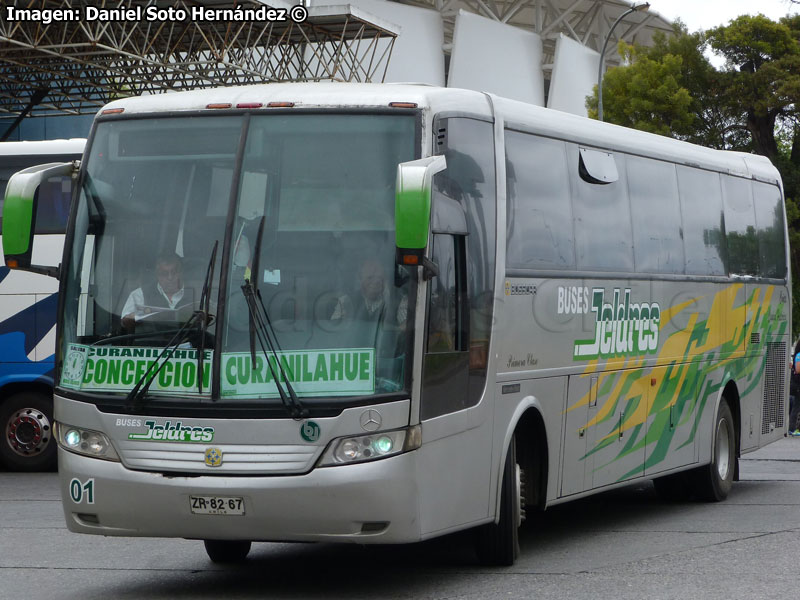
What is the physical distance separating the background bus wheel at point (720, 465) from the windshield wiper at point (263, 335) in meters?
6.17

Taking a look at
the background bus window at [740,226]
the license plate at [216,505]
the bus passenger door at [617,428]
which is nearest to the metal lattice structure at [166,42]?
the background bus window at [740,226]

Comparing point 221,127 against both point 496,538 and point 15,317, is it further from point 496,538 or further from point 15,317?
point 15,317

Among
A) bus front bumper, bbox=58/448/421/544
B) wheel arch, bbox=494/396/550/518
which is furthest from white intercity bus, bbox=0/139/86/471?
bus front bumper, bbox=58/448/421/544

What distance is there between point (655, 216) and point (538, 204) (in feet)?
7.42

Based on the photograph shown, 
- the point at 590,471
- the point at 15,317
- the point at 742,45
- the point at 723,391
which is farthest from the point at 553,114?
the point at 742,45

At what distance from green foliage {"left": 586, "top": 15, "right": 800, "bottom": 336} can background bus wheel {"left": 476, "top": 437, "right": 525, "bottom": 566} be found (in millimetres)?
31421

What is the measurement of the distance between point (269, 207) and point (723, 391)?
6.47 metres

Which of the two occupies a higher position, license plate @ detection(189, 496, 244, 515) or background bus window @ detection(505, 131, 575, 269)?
background bus window @ detection(505, 131, 575, 269)

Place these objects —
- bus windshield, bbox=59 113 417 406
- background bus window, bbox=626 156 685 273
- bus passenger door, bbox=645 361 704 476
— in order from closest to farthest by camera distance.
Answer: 1. bus windshield, bbox=59 113 417 406
2. background bus window, bbox=626 156 685 273
3. bus passenger door, bbox=645 361 704 476

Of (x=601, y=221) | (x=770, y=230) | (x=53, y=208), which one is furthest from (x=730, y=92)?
(x=601, y=221)

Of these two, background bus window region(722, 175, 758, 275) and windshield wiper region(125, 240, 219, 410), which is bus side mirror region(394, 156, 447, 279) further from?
background bus window region(722, 175, 758, 275)

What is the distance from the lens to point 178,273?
25.8 feet

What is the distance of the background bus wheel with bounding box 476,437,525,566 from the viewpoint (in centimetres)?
877

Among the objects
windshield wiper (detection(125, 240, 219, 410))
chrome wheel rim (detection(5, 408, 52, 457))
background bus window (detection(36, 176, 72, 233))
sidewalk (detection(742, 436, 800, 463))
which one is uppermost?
background bus window (detection(36, 176, 72, 233))
